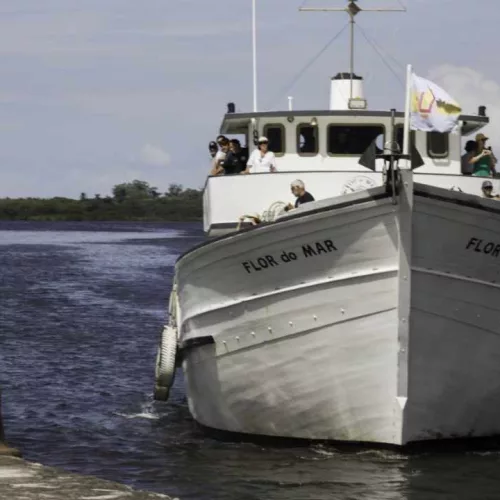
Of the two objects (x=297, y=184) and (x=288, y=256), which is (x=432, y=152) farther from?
(x=288, y=256)

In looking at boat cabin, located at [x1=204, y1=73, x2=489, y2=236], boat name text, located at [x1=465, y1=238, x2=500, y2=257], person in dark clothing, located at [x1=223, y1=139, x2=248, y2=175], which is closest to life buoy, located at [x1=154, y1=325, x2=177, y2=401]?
boat cabin, located at [x1=204, y1=73, x2=489, y2=236]

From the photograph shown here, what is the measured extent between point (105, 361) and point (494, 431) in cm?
1131

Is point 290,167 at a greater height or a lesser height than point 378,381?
greater

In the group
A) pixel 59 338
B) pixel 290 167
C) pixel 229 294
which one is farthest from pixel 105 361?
pixel 229 294

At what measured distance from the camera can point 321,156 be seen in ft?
65.5

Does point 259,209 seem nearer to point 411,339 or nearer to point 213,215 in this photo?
point 213,215

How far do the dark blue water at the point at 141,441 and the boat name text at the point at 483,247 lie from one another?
95.7 inches

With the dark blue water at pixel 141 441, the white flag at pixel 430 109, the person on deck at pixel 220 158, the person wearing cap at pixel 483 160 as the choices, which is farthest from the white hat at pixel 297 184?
the dark blue water at pixel 141 441

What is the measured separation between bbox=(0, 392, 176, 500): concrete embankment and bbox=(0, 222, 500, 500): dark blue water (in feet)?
9.08

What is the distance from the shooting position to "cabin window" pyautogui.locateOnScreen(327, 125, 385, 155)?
19.9 metres

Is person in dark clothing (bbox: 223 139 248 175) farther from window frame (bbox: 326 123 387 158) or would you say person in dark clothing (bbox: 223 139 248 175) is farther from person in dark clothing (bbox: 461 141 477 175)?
person in dark clothing (bbox: 461 141 477 175)

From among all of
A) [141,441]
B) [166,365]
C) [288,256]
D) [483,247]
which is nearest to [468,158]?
[483,247]

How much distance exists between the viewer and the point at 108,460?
1741cm

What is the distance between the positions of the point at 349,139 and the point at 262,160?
1.34 m
